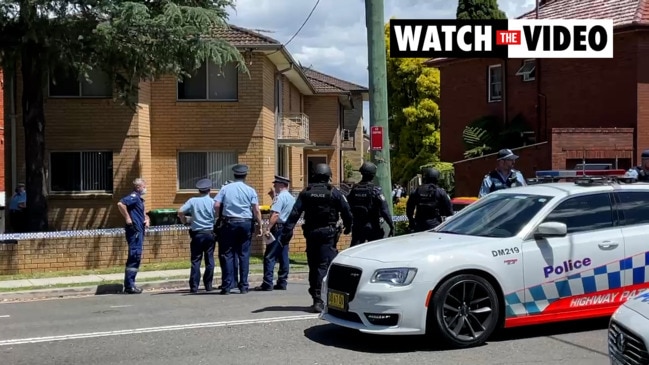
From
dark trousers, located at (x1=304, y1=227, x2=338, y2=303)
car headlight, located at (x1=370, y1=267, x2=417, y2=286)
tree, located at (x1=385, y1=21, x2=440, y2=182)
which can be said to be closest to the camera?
car headlight, located at (x1=370, y1=267, x2=417, y2=286)

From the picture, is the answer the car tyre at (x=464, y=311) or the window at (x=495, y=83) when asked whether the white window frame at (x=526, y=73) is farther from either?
the car tyre at (x=464, y=311)

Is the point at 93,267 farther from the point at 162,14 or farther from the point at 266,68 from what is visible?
the point at 266,68

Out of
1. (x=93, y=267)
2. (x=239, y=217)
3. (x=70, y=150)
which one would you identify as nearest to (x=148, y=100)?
(x=70, y=150)

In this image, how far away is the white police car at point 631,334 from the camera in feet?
14.2

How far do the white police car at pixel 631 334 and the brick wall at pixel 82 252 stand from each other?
12.0 meters

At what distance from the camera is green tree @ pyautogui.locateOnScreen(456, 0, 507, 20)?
122 ft

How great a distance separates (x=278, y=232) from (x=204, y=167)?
A: 1116 cm

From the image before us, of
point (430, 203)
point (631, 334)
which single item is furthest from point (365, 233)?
point (631, 334)

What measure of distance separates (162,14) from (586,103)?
1260 cm

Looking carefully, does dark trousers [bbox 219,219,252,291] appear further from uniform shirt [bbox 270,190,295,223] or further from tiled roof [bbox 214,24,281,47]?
tiled roof [bbox 214,24,281,47]

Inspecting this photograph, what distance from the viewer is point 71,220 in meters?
21.4

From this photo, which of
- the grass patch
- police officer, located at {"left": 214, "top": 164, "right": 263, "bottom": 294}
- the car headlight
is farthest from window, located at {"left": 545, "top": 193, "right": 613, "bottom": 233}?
the grass patch

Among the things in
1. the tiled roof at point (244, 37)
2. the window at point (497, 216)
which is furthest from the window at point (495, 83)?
the window at point (497, 216)

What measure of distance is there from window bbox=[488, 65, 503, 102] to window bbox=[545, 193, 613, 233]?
19608mm
